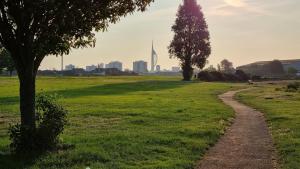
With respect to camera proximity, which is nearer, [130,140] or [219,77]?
[130,140]

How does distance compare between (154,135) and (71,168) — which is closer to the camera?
(71,168)

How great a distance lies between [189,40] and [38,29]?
9715 centimetres

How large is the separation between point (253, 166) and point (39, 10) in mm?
7522

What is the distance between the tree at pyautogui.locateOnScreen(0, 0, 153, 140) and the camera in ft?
50.3

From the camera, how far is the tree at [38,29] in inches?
603

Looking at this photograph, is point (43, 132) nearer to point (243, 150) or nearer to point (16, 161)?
point (16, 161)

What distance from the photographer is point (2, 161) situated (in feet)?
50.0

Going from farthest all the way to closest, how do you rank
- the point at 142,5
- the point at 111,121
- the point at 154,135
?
the point at 111,121 < the point at 154,135 < the point at 142,5

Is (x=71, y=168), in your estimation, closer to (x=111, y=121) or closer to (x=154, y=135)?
(x=154, y=135)

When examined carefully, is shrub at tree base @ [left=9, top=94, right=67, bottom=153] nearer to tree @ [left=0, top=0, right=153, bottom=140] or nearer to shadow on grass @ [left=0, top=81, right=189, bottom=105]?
tree @ [left=0, top=0, right=153, bottom=140]

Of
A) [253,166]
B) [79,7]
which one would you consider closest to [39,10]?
[79,7]

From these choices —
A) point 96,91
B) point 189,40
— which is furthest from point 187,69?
point 96,91

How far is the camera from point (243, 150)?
1873cm

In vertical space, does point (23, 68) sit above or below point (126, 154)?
above
